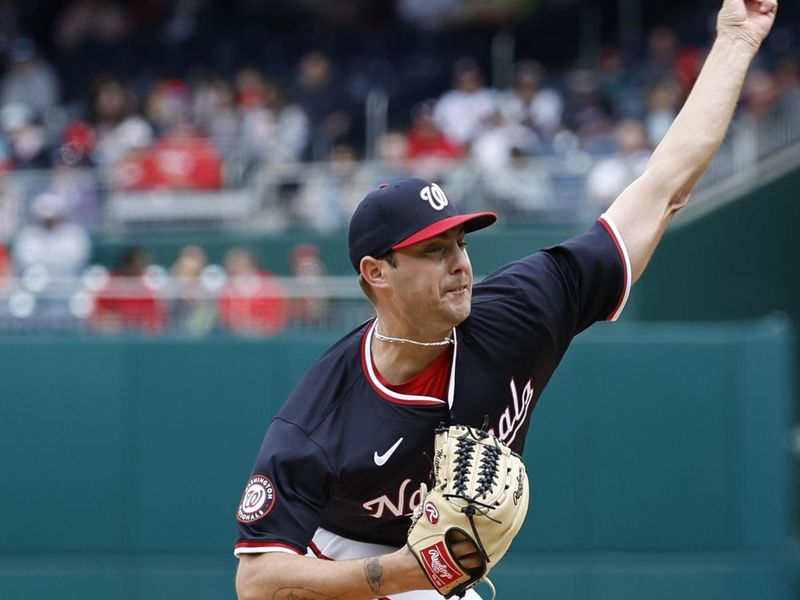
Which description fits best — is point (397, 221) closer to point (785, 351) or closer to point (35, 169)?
point (785, 351)

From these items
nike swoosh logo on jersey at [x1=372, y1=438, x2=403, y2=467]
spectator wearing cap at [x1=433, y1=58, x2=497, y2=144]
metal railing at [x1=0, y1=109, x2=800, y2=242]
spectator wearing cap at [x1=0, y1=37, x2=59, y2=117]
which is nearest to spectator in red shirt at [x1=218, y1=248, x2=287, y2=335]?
metal railing at [x1=0, y1=109, x2=800, y2=242]

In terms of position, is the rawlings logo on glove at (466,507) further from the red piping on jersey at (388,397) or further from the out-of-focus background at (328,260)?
the out-of-focus background at (328,260)

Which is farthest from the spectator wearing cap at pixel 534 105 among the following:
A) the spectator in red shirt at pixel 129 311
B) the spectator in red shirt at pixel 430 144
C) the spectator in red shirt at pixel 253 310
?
the spectator in red shirt at pixel 129 311

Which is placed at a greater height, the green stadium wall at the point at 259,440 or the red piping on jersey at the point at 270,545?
the red piping on jersey at the point at 270,545

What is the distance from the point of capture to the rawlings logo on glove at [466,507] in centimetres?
320

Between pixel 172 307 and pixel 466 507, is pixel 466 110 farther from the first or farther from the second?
pixel 466 507

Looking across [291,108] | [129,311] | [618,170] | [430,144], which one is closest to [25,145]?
[291,108]

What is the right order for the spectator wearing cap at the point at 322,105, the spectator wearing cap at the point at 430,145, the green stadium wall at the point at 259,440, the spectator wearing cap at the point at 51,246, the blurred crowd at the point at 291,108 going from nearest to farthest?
the green stadium wall at the point at 259,440 < the spectator wearing cap at the point at 51,246 < the blurred crowd at the point at 291,108 < the spectator wearing cap at the point at 430,145 < the spectator wearing cap at the point at 322,105

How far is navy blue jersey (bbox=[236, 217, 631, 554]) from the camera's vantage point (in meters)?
3.50

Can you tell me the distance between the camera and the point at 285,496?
11.5ft

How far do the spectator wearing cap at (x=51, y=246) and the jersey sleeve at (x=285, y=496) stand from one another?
682cm

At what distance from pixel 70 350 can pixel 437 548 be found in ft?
17.3

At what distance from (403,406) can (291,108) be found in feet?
→ 30.1

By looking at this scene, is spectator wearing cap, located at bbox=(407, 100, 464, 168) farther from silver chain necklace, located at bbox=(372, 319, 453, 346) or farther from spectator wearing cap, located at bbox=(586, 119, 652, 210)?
→ silver chain necklace, located at bbox=(372, 319, 453, 346)
